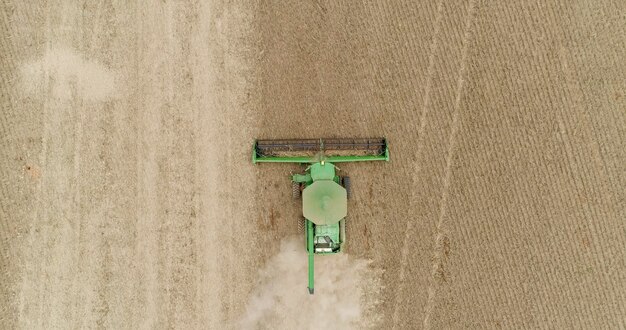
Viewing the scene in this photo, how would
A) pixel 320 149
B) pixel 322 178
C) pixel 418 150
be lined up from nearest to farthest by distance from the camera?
pixel 322 178 < pixel 320 149 < pixel 418 150

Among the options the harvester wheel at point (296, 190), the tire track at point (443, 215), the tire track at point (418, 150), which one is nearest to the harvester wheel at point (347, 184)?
the harvester wheel at point (296, 190)

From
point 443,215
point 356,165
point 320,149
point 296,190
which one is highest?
point 320,149

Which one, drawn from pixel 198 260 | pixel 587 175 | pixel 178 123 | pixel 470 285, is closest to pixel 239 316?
pixel 198 260

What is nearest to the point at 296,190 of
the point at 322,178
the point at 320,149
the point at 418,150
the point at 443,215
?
the point at 322,178

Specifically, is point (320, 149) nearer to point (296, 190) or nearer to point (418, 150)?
point (296, 190)

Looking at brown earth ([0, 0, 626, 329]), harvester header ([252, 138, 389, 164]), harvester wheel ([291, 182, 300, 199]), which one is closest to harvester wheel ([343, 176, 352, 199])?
brown earth ([0, 0, 626, 329])

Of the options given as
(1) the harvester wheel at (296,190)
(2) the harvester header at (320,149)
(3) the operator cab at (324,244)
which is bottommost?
(3) the operator cab at (324,244)

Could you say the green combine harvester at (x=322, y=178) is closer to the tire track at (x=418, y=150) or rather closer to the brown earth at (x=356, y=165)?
the brown earth at (x=356, y=165)
